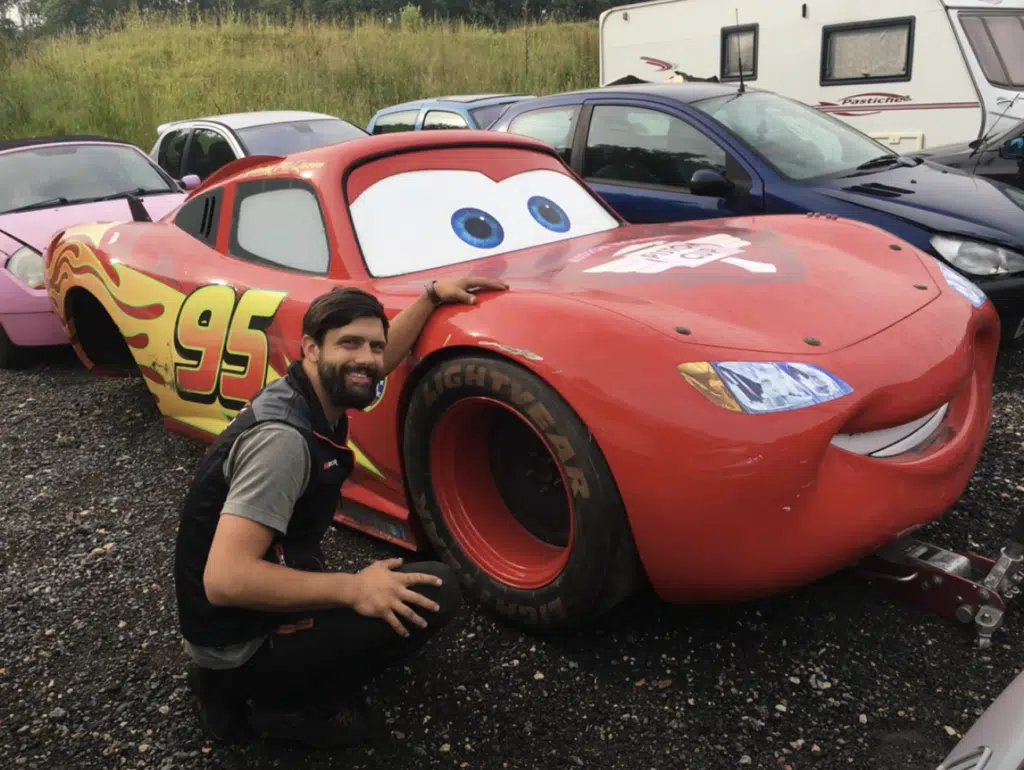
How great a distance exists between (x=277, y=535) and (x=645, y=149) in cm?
399

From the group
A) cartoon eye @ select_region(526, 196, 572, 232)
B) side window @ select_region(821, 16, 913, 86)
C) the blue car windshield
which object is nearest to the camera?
cartoon eye @ select_region(526, 196, 572, 232)

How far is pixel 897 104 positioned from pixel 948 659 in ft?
27.3

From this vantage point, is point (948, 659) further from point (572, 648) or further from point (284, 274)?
point (284, 274)

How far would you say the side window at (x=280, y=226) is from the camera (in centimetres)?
302

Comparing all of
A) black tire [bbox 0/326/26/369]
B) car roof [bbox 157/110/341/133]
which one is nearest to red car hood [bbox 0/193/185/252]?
black tire [bbox 0/326/26/369]

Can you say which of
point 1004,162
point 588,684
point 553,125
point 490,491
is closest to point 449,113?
point 553,125

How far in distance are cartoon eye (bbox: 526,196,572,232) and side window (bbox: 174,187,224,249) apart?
1316 mm

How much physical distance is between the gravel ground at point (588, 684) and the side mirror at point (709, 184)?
220 centimetres

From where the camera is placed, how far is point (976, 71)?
841 centimetres

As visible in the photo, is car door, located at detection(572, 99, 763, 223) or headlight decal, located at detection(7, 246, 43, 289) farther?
headlight decal, located at detection(7, 246, 43, 289)

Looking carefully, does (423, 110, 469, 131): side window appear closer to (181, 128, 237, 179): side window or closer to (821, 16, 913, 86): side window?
(181, 128, 237, 179): side window

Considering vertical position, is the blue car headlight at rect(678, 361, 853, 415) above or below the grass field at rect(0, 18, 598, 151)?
below

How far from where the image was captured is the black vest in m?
1.92

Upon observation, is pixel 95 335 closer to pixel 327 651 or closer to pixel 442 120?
pixel 327 651
